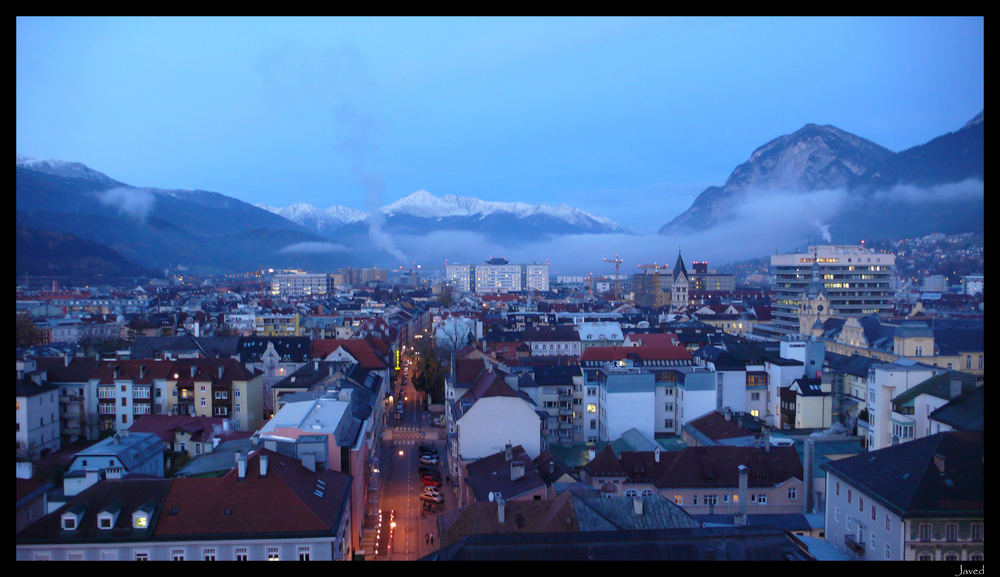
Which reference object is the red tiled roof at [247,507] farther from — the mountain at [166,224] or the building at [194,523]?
the mountain at [166,224]

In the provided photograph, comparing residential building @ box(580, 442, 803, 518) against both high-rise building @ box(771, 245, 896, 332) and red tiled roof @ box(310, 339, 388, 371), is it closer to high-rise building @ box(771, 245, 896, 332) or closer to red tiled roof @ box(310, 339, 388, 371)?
red tiled roof @ box(310, 339, 388, 371)

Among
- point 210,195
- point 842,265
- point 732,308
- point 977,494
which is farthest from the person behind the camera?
point 210,195

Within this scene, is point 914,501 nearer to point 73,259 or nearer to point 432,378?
point 432,378

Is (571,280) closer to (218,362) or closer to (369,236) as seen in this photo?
(369,236)

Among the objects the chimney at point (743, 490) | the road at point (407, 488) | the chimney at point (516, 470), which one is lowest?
the road at point (407, 488)

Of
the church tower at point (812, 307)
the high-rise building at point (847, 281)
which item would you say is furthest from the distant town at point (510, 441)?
the high-rise building at point (847, 281)
